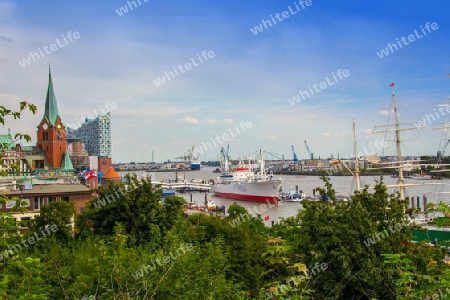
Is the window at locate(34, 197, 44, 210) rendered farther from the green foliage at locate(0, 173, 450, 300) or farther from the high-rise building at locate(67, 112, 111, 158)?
the high-rise building at locate(67, 112, 111, 158)

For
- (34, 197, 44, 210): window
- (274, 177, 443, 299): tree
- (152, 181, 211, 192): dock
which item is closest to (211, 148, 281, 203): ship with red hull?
(152, 181, 211, 192): dock

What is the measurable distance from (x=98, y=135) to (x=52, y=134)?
102389mm

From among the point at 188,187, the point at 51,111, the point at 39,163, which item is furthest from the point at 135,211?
the point at 188,187

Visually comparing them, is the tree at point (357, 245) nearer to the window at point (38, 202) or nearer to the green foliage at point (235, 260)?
the green foliage at point (235, 260)

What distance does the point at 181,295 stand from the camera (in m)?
6.93

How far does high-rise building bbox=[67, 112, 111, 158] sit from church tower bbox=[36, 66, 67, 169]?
305 feet

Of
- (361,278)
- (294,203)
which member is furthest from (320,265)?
(294,203)

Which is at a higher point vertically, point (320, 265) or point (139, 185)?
point (139, 185)

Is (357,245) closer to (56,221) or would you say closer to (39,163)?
(56,221)

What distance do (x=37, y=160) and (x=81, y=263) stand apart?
66.4 metres

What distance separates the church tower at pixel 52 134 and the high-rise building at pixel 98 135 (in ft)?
305

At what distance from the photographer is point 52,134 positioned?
6994 cm

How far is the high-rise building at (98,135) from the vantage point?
165250 millimetres

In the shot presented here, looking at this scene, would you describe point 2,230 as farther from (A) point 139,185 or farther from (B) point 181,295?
(A) point 139,185
